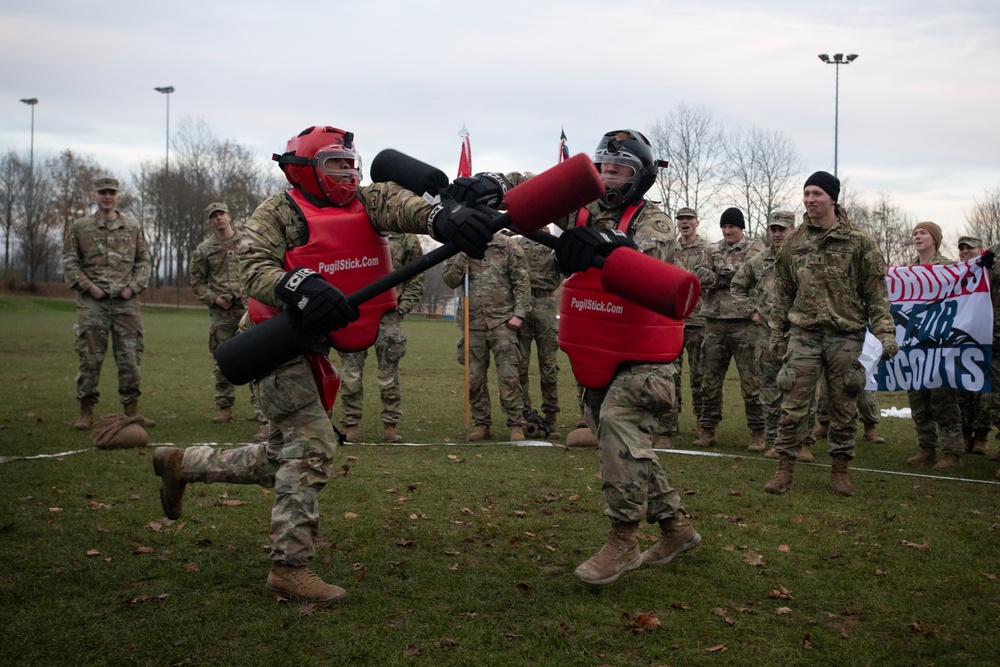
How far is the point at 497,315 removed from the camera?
11.3 metres

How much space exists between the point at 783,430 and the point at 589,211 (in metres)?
3.50

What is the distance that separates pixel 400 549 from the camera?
19.8ft

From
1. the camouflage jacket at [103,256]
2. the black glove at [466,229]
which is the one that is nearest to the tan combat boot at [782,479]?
the black glove at [466,229]

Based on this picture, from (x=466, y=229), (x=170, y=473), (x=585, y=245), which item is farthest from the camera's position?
(x=170, y=473)

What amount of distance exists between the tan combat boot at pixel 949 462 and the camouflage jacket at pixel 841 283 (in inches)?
96.2

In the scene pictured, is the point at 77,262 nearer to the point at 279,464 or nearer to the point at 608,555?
the point at 279,464

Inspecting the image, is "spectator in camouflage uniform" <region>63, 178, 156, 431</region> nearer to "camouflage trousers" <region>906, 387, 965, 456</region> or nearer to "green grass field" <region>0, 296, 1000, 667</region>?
"green grass field" <region>0, 296, 1000, 667</region>

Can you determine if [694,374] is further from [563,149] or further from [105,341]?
[105,341]

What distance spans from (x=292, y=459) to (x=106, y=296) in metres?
6.84

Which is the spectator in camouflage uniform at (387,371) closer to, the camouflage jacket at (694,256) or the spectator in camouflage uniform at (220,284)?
the spectator in camouflage uniform at (220,284)

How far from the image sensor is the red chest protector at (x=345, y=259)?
17.5 feet

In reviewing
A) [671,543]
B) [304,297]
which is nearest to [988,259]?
[671,543]

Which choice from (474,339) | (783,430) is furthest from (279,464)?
(474,339)

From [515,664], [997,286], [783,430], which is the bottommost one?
[515,664]
